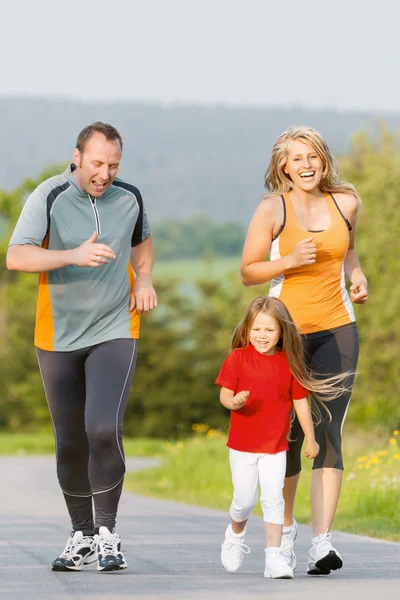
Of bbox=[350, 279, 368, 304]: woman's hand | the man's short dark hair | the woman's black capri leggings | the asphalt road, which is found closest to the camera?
the asphalt road

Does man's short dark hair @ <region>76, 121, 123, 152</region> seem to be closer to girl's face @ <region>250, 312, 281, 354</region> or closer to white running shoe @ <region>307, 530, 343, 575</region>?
girl's face @ <region>250, 312, 281, 354</region>

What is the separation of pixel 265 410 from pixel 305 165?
1322mm

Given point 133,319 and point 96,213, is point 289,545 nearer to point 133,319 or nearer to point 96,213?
point 133,319

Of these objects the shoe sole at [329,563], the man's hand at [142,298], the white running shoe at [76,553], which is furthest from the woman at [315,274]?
the white running shoe at [76,553]

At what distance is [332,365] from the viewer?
6.88 meters

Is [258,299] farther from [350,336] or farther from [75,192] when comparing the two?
[75,192]

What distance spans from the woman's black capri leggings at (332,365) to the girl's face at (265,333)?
0.34 m

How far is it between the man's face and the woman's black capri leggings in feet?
4.32

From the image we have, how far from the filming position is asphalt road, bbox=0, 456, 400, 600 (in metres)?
5.87

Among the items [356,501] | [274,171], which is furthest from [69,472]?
[356,501]

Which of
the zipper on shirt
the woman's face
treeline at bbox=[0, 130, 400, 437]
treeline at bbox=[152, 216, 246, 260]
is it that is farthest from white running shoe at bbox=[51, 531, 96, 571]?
treeline at bbox=[152, 216, 246, 260]

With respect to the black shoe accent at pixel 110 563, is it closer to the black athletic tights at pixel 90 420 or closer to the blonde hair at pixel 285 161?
the black athletic tights at pixel 90 420

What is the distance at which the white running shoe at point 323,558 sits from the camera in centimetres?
649

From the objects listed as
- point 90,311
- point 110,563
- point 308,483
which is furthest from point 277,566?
point 308,483
